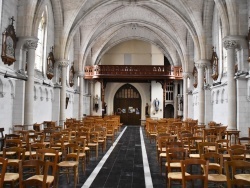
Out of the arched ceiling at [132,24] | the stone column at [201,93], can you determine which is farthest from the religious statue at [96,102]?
the stone column at [201,93]

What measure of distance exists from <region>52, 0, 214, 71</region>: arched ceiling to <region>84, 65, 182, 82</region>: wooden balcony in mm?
1921

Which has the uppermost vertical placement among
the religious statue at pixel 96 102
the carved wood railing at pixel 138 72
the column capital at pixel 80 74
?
the carved wood railing at pixel 138 72

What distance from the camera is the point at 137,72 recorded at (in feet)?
94.3

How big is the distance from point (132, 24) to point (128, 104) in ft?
35.7

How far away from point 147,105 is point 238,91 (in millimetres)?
21890

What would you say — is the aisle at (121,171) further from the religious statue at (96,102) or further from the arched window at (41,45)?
the religious statue at (96,102)

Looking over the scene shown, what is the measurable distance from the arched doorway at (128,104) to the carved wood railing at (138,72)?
25.1ft

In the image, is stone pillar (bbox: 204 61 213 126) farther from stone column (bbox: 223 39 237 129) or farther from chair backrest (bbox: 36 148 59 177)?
chair backrest (bbox: 36 148 59 177)

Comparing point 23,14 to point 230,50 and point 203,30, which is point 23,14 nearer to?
point 230,50

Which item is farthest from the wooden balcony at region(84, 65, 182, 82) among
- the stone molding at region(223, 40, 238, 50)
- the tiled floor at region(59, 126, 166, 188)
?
the tiled floor at region(59, 126, 166, 188)

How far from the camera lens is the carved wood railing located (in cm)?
2850

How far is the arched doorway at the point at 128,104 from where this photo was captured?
35719 millimetres

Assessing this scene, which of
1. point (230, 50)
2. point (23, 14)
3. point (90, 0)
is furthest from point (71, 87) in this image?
point (230, 50)

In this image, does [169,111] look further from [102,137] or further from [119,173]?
[119,173]
